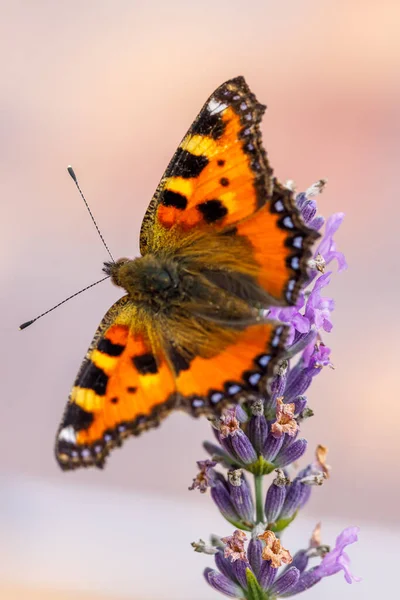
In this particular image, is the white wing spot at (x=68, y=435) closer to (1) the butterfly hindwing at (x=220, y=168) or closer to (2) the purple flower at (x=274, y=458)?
(2) the purple flower at (x=274, y=458)

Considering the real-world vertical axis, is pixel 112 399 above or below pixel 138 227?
below

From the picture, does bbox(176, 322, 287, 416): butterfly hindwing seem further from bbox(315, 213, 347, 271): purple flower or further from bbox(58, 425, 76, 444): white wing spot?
bbox(315, 213, 347, 271): purple flower

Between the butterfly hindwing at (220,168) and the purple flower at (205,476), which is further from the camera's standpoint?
the purple flower at (205,476)

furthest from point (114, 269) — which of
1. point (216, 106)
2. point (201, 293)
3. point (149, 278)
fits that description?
point (216, 106)

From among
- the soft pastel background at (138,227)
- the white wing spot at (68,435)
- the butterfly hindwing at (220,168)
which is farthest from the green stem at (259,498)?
the soft pastel background at (138,227)

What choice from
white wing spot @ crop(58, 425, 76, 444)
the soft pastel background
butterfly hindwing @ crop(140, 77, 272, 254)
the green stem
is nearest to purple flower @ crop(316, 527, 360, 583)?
the green stem

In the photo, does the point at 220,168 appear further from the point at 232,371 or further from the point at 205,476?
the point at 205,476
